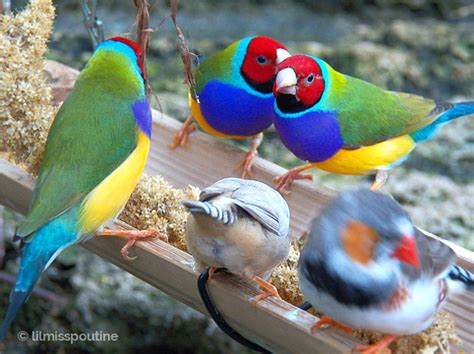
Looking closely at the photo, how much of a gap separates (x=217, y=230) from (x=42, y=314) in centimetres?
176

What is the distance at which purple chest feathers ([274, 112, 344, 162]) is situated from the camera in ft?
8.28

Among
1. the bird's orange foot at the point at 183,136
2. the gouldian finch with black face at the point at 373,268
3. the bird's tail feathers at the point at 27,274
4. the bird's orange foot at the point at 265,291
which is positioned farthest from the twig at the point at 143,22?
the gouldian finch with black face at the point at 373,268

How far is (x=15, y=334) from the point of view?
3361 mm

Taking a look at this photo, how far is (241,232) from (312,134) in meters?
0.73

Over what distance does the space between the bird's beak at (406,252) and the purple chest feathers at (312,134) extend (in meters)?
0.91

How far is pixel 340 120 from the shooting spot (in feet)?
8.45

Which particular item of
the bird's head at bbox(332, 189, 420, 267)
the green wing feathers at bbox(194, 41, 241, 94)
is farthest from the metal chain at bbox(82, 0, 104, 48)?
the bird's head at bbox(332, 189, 420, 267)

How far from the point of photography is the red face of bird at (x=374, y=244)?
164 centimetres

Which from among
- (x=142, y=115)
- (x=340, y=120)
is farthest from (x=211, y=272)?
(x=340, y=120)

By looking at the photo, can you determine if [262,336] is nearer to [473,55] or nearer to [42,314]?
[42,314]

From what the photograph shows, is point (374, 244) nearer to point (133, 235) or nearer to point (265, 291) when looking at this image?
point (265, 291)

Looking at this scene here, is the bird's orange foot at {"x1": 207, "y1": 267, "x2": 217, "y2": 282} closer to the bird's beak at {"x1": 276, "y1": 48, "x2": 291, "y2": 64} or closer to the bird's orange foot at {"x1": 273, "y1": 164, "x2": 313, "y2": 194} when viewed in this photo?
the bird's orange foot at {"x1": 273, "y1": 164, "x2": 313, "y2": 194}

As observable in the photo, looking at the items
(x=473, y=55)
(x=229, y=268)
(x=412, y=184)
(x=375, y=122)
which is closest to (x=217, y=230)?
(x=229, y=268)

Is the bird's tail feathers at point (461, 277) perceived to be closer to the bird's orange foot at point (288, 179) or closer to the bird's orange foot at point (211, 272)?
the bird's orange foot at point (211, 272)
